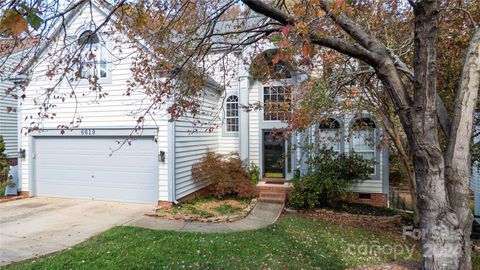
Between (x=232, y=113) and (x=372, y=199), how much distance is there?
673cm

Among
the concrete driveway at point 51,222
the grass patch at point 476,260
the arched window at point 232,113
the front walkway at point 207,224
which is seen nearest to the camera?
the grass patch at point 476,260

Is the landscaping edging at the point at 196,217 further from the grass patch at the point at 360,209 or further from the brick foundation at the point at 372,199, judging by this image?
the brick foundation at the point at 372,199

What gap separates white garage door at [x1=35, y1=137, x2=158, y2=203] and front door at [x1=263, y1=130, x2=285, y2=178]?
5018mm

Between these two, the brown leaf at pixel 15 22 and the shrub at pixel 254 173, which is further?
the shrub at pixel 254 173

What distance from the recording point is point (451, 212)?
9.07ft

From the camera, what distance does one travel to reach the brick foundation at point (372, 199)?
11002 mm

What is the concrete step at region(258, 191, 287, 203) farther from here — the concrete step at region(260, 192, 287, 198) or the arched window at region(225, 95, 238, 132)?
the arched window at region(225, 95, 238, 132)

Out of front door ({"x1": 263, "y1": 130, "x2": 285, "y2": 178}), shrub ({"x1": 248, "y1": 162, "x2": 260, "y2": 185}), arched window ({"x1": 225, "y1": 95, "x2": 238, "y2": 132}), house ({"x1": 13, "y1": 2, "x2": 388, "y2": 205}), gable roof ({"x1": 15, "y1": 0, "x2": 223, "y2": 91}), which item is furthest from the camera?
arched window ({"x1": 225, "y1": 95, "x2": 238, "y2": 132})

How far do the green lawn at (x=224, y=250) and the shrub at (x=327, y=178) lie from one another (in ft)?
7.30

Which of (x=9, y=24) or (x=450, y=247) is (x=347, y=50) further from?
(x=9, y=24)

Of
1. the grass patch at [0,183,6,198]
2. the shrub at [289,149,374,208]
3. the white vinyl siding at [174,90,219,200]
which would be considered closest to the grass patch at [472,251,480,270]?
the shrub at [289,149,374,208]

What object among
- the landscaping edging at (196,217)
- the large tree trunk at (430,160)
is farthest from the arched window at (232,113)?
the large tree trunk at (430,160)

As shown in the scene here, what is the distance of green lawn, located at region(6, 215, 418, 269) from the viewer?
5.18 metres

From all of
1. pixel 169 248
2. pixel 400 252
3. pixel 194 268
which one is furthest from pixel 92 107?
pixel 400 252
